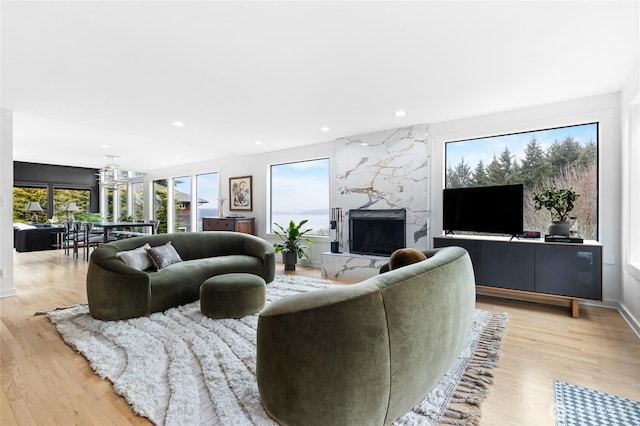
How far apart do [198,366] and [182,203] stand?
7.82 m

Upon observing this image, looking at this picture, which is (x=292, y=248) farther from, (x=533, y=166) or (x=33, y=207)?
(x=33, y=207)

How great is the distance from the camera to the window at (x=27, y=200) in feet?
29.5

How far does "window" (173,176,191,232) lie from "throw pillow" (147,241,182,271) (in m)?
5.49

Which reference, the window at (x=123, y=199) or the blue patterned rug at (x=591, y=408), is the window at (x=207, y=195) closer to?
the window at (x=123, y=199)

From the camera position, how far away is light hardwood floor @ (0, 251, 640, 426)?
1682 millimetres

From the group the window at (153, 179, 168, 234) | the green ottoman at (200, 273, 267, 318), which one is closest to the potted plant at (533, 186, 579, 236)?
the green ottoman at (200, 273, 267, 318)

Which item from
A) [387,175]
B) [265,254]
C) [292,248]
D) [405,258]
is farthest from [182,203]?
[405,258]

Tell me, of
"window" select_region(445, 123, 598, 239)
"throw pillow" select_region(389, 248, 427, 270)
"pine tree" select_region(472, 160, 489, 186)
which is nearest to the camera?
"throw pillow" select_region(389, 248, 427, 270)

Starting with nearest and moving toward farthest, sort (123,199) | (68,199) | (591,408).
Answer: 1. (591,408)
2. (68,199)
3. (123,199)

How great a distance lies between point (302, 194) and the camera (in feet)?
21.1

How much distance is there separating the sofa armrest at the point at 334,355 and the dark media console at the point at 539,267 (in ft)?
9.51

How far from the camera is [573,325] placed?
298 cm

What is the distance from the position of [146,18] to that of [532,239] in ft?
14.2

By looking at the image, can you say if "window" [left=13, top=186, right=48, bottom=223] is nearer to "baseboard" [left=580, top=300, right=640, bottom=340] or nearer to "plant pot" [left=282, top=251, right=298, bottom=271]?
"plant pot" [left=282, top=251, right=298, bottom=271]
